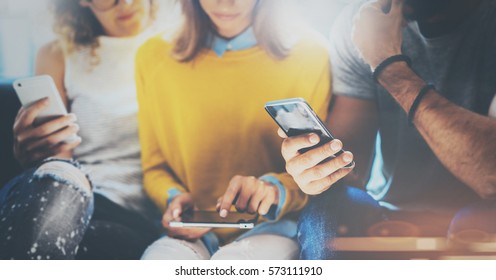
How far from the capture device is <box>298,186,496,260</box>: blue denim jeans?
5.24ft

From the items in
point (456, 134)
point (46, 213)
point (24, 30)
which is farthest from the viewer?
A: point (24, 30)

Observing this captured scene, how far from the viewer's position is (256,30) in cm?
165

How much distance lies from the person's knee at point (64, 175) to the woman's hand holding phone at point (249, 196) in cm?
45

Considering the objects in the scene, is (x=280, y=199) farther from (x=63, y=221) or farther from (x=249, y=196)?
(x=63, y=221)

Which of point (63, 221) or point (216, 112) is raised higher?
point (216, 112)

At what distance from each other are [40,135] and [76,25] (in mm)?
383

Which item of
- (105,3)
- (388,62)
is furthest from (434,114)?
(105,3)

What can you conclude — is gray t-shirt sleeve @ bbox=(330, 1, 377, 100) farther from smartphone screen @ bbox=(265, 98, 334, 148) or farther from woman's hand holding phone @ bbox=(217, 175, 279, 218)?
woman's hand holding phone @ bbox=(217, 175, 279, 218)

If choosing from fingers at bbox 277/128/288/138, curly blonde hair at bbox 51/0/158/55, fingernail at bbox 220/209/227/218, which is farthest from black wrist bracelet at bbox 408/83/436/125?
curly blonde hair at bbox 51/0/158/55

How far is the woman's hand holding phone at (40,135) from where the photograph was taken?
1.72 metres

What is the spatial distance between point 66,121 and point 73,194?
0.24 meters

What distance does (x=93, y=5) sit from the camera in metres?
1.71

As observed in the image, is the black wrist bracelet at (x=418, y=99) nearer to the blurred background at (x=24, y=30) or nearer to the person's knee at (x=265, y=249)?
the person's knee at (x=265, y=249)

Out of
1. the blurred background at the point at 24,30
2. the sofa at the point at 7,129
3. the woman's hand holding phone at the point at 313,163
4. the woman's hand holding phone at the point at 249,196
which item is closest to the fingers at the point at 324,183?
the woman's hand holding phone at the point at 313,163
